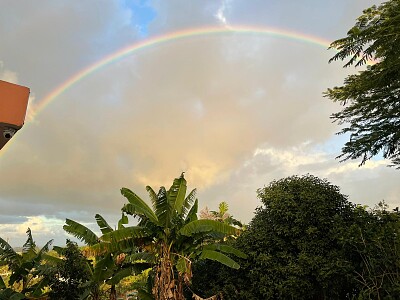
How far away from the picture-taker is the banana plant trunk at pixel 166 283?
11.3 metres

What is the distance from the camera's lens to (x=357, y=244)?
1305 centimetres

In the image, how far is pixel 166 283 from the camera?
11.5 m

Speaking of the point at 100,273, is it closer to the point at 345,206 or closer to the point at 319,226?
the point at 319,226

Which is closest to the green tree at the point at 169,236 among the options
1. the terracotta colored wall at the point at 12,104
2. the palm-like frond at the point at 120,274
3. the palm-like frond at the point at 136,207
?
the palm-like frond at the point at 136,207

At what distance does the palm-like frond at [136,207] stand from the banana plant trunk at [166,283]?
1.38 metres

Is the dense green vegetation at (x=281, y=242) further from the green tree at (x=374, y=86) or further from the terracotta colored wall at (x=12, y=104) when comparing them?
the terracotta colored wall at (x=12, y=104)

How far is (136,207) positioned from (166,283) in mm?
2625

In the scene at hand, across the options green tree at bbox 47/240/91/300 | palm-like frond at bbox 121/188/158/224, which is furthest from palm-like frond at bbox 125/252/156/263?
green tree at bbox 47/240/91/300

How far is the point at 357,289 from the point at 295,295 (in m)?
2.39

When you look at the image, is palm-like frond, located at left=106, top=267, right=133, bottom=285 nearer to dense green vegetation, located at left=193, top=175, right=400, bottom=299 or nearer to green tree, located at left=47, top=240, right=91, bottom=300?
green tree, located at left=47, top=240, right=91, bottom=300

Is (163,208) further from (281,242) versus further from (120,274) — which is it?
(281,242)

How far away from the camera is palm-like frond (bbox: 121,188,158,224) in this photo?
12172 millimetres

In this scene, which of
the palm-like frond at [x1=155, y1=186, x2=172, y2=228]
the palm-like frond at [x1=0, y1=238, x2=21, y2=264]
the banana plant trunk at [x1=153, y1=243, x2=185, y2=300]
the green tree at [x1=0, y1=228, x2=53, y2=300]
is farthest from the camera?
the palm-like frond at [x1=0, y1=238, x2=21, y2=264]

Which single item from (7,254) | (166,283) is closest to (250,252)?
(166,283)
